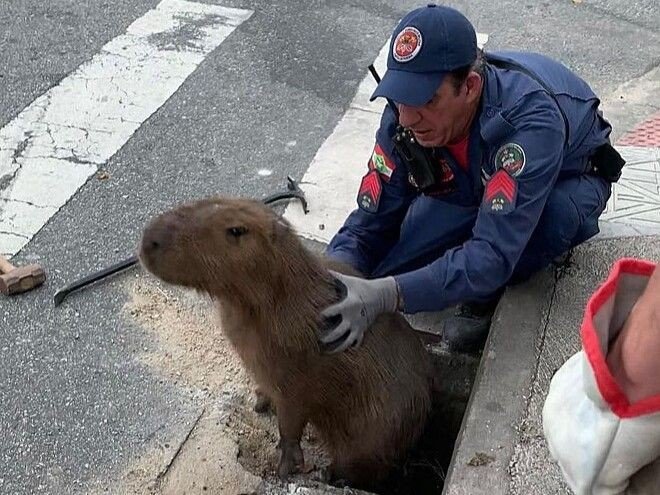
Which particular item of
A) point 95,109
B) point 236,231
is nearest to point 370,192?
point 236,231

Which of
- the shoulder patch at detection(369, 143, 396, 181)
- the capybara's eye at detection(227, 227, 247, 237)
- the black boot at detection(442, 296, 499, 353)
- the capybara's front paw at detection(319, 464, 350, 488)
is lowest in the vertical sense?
the capybara's front paw at detection(319, 464, 350, 488)

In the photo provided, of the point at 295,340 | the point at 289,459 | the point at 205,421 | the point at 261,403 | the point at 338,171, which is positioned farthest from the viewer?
the point at 338,171

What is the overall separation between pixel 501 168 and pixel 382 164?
560 mm

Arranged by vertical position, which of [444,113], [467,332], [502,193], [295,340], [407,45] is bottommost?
[467,332]

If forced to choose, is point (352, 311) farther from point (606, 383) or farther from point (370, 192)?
point (606, 383)

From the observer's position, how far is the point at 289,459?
3.24m

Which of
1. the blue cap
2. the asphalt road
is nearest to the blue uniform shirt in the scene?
the blue cap

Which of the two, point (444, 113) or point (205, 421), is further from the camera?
point (205, 421)

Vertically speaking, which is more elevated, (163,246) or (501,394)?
(163,246)

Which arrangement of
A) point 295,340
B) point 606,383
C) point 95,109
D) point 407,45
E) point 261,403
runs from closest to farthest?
point 606,383
point 295,340
point 407,45
point 261,403
point 95,109

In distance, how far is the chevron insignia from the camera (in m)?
3.16

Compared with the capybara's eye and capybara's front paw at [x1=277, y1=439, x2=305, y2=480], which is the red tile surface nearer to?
capybara's front paw at [x1=277, y1=439, x2=305, y2=480]

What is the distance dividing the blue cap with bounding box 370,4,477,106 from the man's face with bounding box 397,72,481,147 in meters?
0.05

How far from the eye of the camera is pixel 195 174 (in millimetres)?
4961
